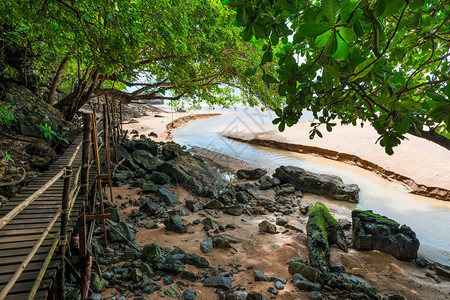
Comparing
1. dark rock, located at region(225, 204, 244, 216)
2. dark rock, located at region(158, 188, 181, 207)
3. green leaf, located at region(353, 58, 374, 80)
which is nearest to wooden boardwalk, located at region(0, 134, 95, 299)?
green leaf, located at region(353, 58, 374, 80)

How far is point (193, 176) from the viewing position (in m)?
8.40

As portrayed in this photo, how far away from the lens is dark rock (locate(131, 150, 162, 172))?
28.3 ft

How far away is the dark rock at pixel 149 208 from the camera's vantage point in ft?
19.0

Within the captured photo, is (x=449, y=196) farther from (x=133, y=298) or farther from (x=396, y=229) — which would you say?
(x=133, y=298)

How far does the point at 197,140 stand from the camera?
1956 cm

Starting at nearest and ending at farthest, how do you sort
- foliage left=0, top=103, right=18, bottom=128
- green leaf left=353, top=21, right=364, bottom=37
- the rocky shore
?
green leaf left=353, top=21, right=364, bottom=37 < the rocky shore < foliage left=0, top=103, right=18, bottom=128

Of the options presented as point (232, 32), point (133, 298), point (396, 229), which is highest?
point (232, 32)

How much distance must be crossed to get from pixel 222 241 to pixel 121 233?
79.8 inches

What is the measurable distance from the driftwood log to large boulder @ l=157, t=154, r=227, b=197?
3.41 meters

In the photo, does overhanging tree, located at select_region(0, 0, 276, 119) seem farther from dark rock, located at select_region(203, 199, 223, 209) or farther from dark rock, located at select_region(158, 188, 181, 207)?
dark rock, located at select_region(203, 199, 223, 209)

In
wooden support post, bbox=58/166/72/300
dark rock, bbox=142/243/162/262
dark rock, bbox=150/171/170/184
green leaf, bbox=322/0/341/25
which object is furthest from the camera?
dark rock, bbox=150/171/170/184

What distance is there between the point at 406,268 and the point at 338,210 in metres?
3.11

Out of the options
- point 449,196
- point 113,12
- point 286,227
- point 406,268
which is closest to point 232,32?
point 113,12

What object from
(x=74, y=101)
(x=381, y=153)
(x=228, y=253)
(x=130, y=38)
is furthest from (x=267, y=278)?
(x=381, y=153)
